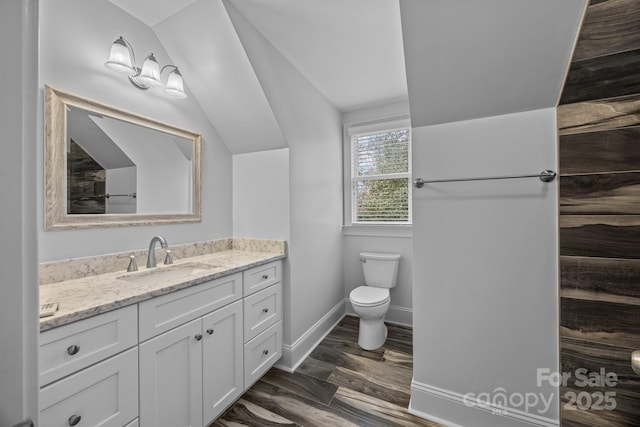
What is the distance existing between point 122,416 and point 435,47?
2.10 m

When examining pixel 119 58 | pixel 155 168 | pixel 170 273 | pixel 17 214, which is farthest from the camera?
pixel 155 168

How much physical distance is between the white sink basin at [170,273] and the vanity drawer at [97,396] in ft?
1.38

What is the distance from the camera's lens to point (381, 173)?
299 cm

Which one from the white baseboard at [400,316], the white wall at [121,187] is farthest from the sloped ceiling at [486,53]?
the white baseboard at [400,316]

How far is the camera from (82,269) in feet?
4.54

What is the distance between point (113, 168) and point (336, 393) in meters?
2.01

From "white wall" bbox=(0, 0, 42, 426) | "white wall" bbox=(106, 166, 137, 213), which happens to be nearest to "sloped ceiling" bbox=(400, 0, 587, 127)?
"white wall" bbox=(0, 0, 42, 426)

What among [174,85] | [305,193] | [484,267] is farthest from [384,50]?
[484,267]

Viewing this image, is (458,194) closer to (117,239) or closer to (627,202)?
(627,202)

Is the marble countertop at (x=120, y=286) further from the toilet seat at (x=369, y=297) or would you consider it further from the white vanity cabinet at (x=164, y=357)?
the toilet seat at (x=369, y=297)

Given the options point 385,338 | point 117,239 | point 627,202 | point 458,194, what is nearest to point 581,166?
point 627,202

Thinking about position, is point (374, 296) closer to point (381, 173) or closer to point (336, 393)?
point (336, 393)

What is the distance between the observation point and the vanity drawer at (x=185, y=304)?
117cm

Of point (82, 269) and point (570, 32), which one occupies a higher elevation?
point (570, 32)
